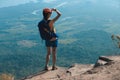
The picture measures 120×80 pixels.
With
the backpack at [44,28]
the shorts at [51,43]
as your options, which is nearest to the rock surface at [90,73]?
the shorts at [51,43]

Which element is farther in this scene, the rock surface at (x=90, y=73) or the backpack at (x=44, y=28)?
the backpack at (x=44, y=28)

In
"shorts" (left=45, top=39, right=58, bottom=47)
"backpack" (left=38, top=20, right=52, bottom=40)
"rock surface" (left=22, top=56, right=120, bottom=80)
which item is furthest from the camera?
"shorts" (left=45, top=39, right=58, bottom=47)

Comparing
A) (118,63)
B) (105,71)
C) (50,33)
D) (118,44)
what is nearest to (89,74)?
(105,71)

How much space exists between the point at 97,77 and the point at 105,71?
3.03 feet

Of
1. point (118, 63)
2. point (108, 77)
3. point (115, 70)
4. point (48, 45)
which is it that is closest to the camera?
point (108, 77)

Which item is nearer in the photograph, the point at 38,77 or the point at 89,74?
the point at 89,74

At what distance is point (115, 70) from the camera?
13.2 metres

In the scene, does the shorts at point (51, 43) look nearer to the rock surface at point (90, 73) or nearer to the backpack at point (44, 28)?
the backpack at point (44, 28)

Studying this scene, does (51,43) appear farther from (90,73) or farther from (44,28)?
(90,73)

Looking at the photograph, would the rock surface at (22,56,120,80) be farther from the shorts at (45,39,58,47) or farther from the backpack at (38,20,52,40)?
the backpack at (38,20,52,40)

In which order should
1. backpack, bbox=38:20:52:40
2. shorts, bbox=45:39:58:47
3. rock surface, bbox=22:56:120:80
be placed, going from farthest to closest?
shorts, bbox=45:39:58:47 < backpack, bbox=38:20:52:40 < rock surface, bbox=22:56:120:80

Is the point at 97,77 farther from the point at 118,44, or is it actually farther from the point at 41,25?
the point at 118,44

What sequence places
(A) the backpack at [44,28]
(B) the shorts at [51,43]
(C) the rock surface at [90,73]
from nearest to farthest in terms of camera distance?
1. (C) the rock surface at [90,73]
2. (A) the backpack at [44,28]
3. (B) the shorts at [51,43]

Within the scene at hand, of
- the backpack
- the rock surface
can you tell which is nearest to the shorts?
the backpack
